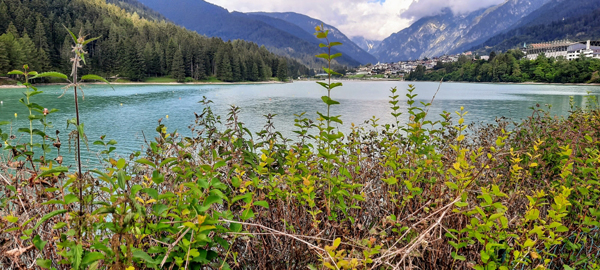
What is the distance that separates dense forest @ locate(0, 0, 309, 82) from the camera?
72.2m

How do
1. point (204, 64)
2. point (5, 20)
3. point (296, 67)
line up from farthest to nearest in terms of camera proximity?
1. point (296, 67)
2. point (204, 64)
3. point (5, 20)

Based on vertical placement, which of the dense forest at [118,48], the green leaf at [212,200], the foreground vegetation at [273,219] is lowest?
the foreground vegetation at [273,219]

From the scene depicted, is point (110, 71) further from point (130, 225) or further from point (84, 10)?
point (130, 225)

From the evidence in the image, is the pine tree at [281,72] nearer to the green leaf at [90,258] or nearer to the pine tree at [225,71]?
the pine tree at [225,71]

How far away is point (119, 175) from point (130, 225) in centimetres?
20

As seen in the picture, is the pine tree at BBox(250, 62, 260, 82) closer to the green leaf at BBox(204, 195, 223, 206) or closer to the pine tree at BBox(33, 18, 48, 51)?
the pine tree at BBox(33, 18, 48, 51)

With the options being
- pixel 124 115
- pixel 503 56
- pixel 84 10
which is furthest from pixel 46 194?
pixel 84 10

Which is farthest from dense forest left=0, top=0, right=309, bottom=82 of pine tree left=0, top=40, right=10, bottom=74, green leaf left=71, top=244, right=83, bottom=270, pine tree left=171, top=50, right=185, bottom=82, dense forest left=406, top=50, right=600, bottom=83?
green leaf left=71, top=244, right=83, bottom=270

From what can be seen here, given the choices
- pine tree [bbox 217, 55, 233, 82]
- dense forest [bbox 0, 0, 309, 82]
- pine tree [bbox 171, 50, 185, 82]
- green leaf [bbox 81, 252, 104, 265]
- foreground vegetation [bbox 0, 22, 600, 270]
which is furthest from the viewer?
pine tree [bbox 217, 55, 233, 82]

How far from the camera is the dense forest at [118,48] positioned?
7219 centimetres

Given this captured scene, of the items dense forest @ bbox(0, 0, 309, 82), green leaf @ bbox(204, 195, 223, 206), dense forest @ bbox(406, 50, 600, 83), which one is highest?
dense forest @ bbox(0, 0, 309, 82)

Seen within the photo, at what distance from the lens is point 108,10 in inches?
4537

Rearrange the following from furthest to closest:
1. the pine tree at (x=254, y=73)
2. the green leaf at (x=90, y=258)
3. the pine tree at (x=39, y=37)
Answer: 1. the pine tree at (x=254, y=73)
2. the pine tree at (x=39, y=37)
3. the green leaf at (x=90, y=258)

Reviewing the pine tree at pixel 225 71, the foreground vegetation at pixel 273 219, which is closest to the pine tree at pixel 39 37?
the pine tree at pixel 225 71
